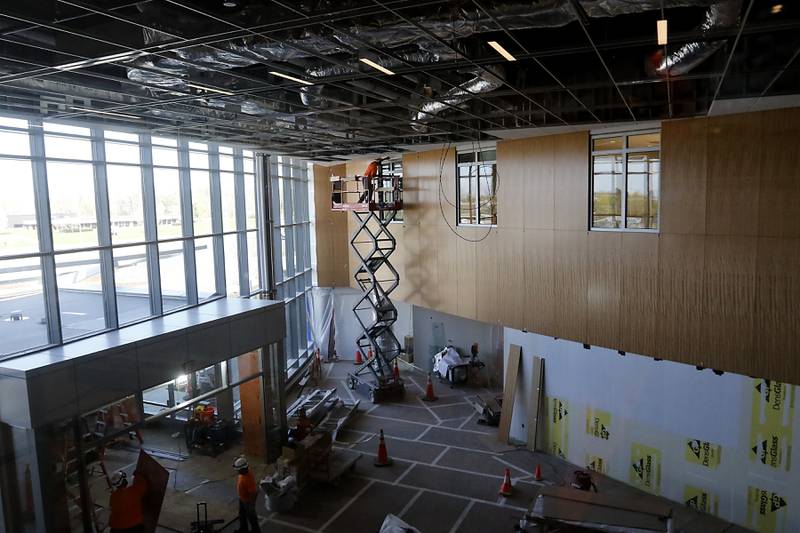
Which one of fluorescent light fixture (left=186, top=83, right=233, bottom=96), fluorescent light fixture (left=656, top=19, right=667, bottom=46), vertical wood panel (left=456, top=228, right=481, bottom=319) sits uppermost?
fluorescent light fixture (left=186, top=83, right=233, bottom=96)

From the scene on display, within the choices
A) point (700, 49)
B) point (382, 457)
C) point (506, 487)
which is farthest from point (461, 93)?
point (382, 457)

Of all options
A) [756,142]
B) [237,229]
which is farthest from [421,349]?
[756,142]

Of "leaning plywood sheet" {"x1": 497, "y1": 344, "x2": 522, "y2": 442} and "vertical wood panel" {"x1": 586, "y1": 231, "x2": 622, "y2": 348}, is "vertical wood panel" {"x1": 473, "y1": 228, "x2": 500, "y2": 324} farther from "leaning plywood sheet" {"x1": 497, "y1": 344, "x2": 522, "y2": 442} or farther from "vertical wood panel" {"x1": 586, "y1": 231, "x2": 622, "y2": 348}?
"vertical wood panel" {"x1": 586, "y1": 231, "x2": 622, "y2": 348}

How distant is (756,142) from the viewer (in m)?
9.02

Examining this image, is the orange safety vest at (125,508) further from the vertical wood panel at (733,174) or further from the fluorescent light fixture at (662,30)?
the vertical wood panel at (733,174)

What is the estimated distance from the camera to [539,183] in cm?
1245

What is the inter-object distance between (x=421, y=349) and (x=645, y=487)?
10113mm

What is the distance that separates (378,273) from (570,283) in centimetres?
931

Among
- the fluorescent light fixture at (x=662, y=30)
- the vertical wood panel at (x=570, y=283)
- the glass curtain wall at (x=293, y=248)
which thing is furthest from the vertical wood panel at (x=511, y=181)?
the glass curtain wall at (x=293, y=248)

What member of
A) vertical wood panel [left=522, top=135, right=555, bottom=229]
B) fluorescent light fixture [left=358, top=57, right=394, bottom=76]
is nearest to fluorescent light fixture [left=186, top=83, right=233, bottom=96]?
fluorescent light fixture [left=358, top=57, right=394, bottom=76]

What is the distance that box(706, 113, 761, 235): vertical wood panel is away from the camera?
29.8ft

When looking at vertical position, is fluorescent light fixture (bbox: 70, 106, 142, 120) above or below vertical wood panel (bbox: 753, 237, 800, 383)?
above

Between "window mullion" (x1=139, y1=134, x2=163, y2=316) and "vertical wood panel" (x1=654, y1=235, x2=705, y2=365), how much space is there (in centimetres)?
1003

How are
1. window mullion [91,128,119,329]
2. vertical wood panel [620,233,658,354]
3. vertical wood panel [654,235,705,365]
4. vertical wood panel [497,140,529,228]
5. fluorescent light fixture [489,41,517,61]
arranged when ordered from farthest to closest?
vertical wood panel [497,140,529,228] < window mullion [91,128,119,329] < vertical wood panel [620,233,658,354] < vertical wood panel [654,235,705,365] < fluorescent light fixture [489,41,517,61]
